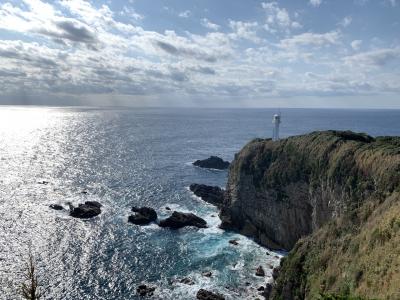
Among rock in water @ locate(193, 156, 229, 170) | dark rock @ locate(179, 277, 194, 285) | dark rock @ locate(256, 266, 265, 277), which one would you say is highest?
rock in water @ locate(193, 156, 229, 170)

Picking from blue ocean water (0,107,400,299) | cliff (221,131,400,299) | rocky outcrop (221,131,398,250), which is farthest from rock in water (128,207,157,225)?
rocky outcrop (221,131,398,250)

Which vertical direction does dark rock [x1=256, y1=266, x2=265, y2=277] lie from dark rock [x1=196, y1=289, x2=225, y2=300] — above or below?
above

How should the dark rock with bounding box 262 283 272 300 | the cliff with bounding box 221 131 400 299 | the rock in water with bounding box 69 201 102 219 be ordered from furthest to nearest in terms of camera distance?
the rock in water with bounding box 69 201 102 219
the dark rock with bounding box 262 283 272 300
the cliff with bounding box 221 131 400 299

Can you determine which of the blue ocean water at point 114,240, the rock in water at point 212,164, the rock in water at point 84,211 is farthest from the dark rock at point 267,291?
the rock in water at point 212,164

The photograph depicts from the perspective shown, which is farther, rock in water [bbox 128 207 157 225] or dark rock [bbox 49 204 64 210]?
dark rock [bbox 49 204 64 210]

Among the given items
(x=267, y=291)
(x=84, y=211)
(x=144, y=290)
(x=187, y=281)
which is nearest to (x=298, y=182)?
(x=267, y=291)

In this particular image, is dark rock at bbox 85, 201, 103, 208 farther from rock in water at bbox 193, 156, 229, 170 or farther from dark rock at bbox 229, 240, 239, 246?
rock in water at bbox 193, 156, 229, 170

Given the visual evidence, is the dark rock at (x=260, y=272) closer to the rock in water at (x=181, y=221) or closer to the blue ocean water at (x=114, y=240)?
the blue ocean water at (x=114, y=240)

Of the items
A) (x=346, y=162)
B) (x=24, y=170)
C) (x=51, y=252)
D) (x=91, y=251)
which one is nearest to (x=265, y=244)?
(x=346, y=162)
